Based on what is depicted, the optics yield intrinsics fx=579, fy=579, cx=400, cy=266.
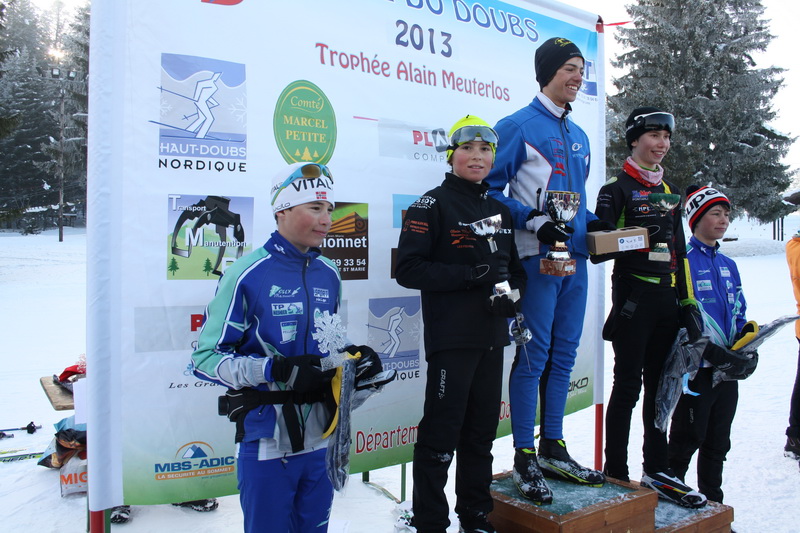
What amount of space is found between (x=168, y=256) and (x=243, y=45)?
1.10 metres

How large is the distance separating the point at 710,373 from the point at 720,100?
2477 centimetres

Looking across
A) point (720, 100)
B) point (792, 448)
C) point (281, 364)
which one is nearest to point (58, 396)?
point (281, 364)

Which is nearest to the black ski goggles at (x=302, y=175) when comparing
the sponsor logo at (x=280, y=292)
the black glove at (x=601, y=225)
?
the sponsor logo at (x=280, y=292)

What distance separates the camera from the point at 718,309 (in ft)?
11.5

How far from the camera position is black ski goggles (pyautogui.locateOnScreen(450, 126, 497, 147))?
2641 mm

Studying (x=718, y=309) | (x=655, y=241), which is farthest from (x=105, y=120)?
(x=718, y=309)

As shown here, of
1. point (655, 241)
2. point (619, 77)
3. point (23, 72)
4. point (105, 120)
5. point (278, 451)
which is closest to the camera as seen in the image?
point (278, 451)

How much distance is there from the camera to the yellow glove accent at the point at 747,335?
326 cm

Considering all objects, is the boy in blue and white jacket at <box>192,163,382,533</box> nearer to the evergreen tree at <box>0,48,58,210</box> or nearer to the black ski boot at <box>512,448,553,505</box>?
the black ski boot at <box>512,448,553,505</box>

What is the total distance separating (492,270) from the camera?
2.46 meters

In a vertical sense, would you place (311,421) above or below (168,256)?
below

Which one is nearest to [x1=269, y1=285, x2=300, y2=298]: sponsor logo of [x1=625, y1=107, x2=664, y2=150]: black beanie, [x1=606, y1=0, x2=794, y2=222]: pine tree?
[x1=625, y1=107, x2=664, y2=150]: black beanie

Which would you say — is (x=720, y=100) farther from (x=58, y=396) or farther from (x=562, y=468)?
(x=58, y=396)

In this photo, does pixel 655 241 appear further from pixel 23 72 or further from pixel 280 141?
pixel 23 72
